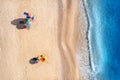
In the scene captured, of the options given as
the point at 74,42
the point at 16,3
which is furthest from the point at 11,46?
the point at 74,42

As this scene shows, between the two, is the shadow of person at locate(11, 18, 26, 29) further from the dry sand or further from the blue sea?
the blue sea

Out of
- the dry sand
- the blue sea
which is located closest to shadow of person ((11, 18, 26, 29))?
the dry sand

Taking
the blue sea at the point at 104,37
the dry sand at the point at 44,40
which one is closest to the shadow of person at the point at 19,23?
the dry sand at the point at 44,40

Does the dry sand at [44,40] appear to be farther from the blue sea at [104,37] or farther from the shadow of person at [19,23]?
the blue sea at [104,37]

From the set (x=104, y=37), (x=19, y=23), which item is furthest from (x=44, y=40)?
→ (x=104, y=37)

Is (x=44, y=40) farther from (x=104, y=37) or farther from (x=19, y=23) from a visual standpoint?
(x=104, y=37)

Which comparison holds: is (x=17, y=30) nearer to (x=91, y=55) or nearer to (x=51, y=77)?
(x=51, y=77)
